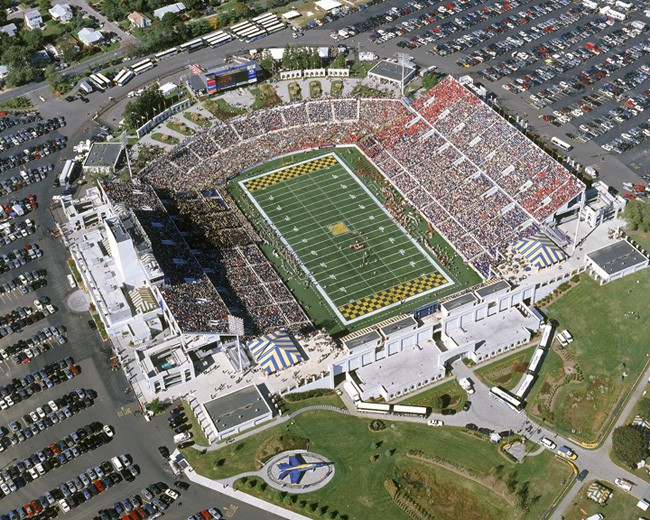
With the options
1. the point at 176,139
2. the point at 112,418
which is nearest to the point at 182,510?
the point at 112,418

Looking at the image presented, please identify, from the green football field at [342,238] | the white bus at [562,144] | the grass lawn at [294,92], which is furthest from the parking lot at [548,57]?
the green football field at [342,238]

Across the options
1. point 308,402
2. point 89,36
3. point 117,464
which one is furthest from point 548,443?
point 89,36

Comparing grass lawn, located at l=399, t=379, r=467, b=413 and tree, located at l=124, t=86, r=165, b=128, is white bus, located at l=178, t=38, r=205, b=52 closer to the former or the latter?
tree, located at l=124, t=86, r=165, b=128

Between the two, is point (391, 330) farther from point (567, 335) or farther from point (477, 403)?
point (567, 335)

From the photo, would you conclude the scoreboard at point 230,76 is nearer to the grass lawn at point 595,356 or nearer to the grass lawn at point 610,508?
the grass lawn at point 595,356

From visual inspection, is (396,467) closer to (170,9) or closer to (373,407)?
(373,407)

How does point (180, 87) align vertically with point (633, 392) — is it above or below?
above
